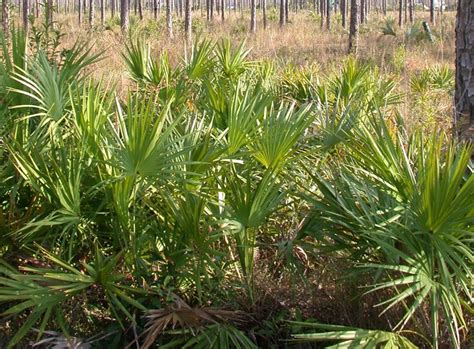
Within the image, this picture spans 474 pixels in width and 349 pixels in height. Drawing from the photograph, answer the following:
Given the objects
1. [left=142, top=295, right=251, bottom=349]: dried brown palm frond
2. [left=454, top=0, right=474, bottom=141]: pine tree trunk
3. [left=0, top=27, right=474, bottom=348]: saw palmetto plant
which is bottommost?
[left=142, top=295, right=251, bottom=349]: dried brown palm frond

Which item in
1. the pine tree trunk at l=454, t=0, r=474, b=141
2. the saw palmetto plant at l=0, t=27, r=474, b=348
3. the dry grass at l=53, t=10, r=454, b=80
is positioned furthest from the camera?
the dry grass at l=53, t=10, r=454, b=80

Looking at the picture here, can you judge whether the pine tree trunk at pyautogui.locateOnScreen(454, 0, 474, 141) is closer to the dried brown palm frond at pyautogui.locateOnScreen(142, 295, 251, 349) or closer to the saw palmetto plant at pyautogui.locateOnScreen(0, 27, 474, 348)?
the saw palmetto plant at pyautogui.locateOnScreen(0, 27, 474, 348)

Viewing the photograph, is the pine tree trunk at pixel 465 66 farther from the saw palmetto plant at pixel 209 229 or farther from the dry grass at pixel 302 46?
the dry grass at pixel 302 46

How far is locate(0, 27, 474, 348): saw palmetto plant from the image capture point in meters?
2.65

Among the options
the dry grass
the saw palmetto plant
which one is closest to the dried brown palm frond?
the saw palmetto plant

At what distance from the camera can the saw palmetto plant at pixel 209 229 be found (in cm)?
265

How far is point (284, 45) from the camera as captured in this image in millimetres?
18562

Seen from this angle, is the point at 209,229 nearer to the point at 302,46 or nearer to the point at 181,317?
the point at 181,317

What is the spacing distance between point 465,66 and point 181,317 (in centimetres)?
245

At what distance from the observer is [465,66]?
4027mm

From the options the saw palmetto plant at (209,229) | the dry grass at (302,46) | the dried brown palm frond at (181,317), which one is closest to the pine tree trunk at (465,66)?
the saw palmetto plant at (209,229)

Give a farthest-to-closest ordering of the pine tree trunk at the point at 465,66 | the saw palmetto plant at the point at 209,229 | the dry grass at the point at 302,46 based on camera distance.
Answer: the dry grass at the point at 302,46 < the pine tree trunk at the point at 465,66 < the saw palmetto plant at the point at 209,229

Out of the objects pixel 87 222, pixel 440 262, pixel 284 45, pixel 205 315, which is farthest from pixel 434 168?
pixel 284 45

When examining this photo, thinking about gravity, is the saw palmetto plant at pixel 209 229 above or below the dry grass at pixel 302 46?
below
